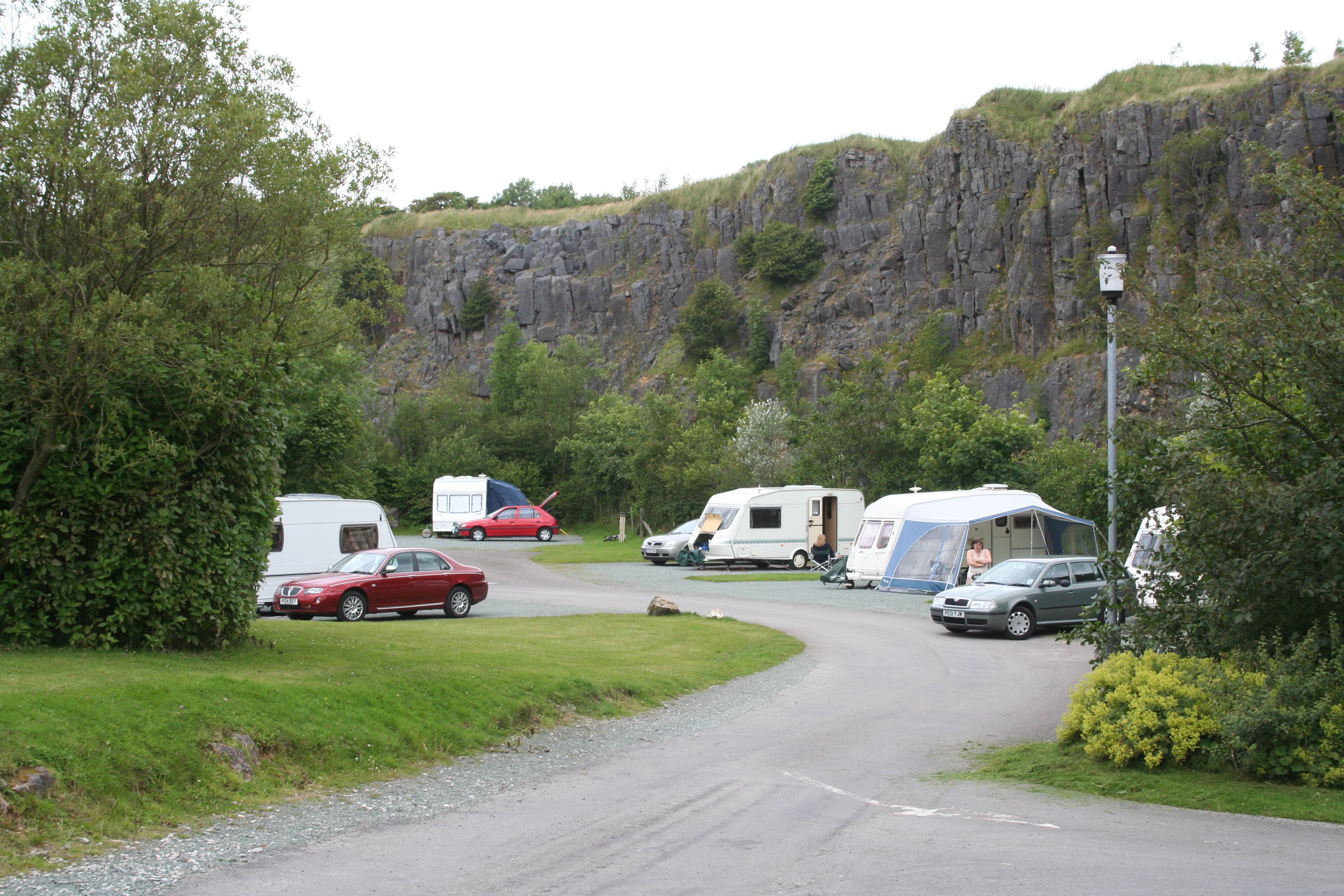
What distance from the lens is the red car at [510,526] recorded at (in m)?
51.8

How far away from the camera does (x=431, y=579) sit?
2069cm

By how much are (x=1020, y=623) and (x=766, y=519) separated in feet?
52.5

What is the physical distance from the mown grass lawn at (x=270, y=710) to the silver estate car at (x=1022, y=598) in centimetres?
528

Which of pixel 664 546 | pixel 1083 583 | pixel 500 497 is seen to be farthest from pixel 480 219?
pixel 1083 583

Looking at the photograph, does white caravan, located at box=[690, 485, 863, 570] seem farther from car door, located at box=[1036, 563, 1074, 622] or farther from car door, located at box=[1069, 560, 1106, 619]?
car door, located at box=[1036, 563, 1074, 622]

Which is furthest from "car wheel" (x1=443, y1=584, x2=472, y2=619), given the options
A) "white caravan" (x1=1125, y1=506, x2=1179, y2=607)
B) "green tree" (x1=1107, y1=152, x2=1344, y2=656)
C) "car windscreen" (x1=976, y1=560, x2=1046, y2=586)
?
"green tree" (x1=1107, y1=152, x2=1344, y2=656)

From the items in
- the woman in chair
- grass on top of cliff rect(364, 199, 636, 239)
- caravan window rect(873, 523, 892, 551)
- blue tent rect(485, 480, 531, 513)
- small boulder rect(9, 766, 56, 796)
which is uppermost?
grass on top of cliff rect(364, 199, 636, 239)

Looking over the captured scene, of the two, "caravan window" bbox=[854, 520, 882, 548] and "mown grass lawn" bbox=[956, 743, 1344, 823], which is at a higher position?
"caravan window" bbox=[854, 520, 882, 548]

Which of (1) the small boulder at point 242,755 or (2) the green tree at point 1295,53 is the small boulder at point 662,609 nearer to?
(1) the small boulder at point 242,755

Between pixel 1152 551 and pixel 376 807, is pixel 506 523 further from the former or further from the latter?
pixel 376 807

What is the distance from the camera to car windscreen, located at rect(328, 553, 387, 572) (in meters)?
20.1

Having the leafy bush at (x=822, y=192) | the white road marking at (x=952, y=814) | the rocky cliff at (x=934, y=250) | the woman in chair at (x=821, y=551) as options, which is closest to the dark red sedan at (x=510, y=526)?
the woman in chair at (x=821, y=551)

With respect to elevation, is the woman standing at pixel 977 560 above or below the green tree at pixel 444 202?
below

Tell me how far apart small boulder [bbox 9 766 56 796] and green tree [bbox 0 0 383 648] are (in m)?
4.26
